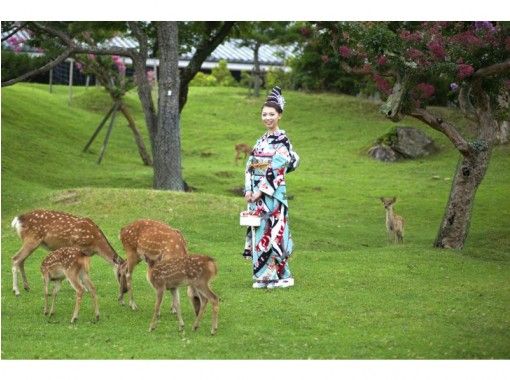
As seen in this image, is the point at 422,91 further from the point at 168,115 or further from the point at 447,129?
the point at 168,115

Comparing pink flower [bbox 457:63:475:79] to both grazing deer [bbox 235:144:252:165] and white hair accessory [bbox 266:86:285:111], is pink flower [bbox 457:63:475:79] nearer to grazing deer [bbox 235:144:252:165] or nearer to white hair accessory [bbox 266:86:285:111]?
white hair accessory [bbox 266:86:285:111]

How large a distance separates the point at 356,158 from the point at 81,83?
22.0m

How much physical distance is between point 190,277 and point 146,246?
4.79 ft

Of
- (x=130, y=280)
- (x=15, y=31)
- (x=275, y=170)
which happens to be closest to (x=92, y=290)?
(x=130, y=280)

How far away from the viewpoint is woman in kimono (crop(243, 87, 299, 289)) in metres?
12.0

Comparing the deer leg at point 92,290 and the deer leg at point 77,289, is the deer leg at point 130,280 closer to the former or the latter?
the deer leg at point 92,290

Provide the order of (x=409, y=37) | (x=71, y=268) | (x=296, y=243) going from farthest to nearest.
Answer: (x=296, y=243) < (x=409, y=37) < (x=71, y=268)

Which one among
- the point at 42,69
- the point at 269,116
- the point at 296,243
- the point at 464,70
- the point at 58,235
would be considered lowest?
the point at 296,243

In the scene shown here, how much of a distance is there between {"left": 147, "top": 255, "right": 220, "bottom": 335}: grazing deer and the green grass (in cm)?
23

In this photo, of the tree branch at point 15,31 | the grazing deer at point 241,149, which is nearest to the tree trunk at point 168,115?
the tree branch at point 15,31

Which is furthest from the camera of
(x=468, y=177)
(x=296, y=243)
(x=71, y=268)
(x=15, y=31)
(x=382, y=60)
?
(x=15, y=31)

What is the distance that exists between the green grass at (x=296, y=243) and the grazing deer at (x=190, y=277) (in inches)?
9.1

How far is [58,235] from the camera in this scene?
39.8 ft

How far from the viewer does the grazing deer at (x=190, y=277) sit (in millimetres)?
9906
